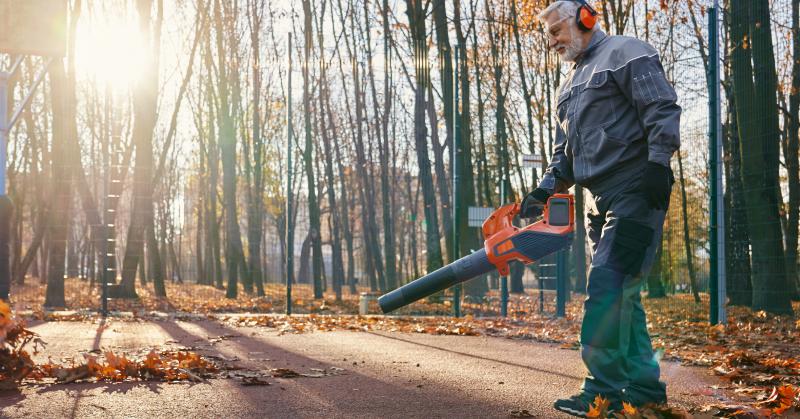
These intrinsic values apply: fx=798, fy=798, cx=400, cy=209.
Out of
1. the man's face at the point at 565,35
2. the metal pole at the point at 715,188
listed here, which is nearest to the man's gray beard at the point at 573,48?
the man's face at the point at 565,35

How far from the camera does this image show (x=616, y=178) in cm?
381

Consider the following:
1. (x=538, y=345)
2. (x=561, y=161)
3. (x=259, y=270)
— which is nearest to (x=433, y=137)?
(x=259, y=270)

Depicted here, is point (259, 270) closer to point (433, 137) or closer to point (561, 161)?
point (433, 137)

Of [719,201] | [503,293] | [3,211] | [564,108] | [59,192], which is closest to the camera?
[564,108]

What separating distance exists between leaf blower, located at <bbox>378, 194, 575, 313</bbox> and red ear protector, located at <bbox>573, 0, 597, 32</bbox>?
924mm

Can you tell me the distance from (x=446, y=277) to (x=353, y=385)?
75.4 inches

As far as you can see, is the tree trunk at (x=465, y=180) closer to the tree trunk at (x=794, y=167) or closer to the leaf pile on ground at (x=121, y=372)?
the tree trunk at (x=794, y=167)

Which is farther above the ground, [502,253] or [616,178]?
[616,178]

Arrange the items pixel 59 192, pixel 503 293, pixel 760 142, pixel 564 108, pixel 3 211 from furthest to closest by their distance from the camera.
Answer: pixel 59 192
pixel 503 293
pixel 760 142
pixel 3 211
pixel 564 108

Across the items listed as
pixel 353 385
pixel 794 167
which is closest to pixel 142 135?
pixel 794 167

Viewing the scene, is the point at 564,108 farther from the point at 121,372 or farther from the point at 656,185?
the point at 121,372

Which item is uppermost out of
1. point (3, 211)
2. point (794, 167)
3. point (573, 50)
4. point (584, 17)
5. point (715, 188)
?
point (794, 167)

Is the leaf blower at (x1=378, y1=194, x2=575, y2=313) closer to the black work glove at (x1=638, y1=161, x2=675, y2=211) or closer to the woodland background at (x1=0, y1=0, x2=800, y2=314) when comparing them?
the black work glove at (x1=638, y1=161, x2=675, y2=211)

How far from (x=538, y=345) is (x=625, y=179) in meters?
5.13
